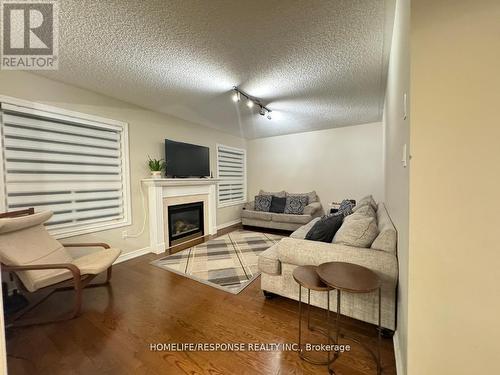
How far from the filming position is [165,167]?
3.59 m

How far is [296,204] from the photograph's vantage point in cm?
489

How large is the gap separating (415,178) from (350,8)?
138 centimetres

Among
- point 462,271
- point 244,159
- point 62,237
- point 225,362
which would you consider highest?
point 244,159

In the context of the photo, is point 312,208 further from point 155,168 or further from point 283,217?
point 155,168

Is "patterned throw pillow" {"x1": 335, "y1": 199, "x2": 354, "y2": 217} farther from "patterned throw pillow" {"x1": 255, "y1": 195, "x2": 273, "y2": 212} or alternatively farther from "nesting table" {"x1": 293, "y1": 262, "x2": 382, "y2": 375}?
"patterned throw pillow" {"x1": 255, "y1": 195, "x2": 273, "y2": 212}

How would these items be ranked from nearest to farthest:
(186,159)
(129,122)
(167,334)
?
(167,334), (129,122), (186,159)

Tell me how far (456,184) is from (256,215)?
13.5 ft

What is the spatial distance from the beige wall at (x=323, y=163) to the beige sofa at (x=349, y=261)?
3.06m

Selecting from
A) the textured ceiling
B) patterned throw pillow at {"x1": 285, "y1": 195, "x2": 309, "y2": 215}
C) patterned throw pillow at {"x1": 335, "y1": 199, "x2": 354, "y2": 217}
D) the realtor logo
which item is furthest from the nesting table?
patterned throw pillow at {"x1": 285, "y1": 195, "x2": 309, "y2": 215}

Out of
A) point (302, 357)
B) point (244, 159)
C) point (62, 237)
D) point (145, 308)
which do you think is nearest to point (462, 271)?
point (302, 357)

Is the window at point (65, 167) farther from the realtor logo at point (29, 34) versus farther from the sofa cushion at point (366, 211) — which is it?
the sofa cushion at point (366, 211)

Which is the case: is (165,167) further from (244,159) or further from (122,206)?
(244,159)

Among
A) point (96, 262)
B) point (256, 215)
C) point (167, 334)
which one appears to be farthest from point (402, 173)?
point (256, 215)

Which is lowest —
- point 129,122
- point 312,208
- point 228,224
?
point 228,224
